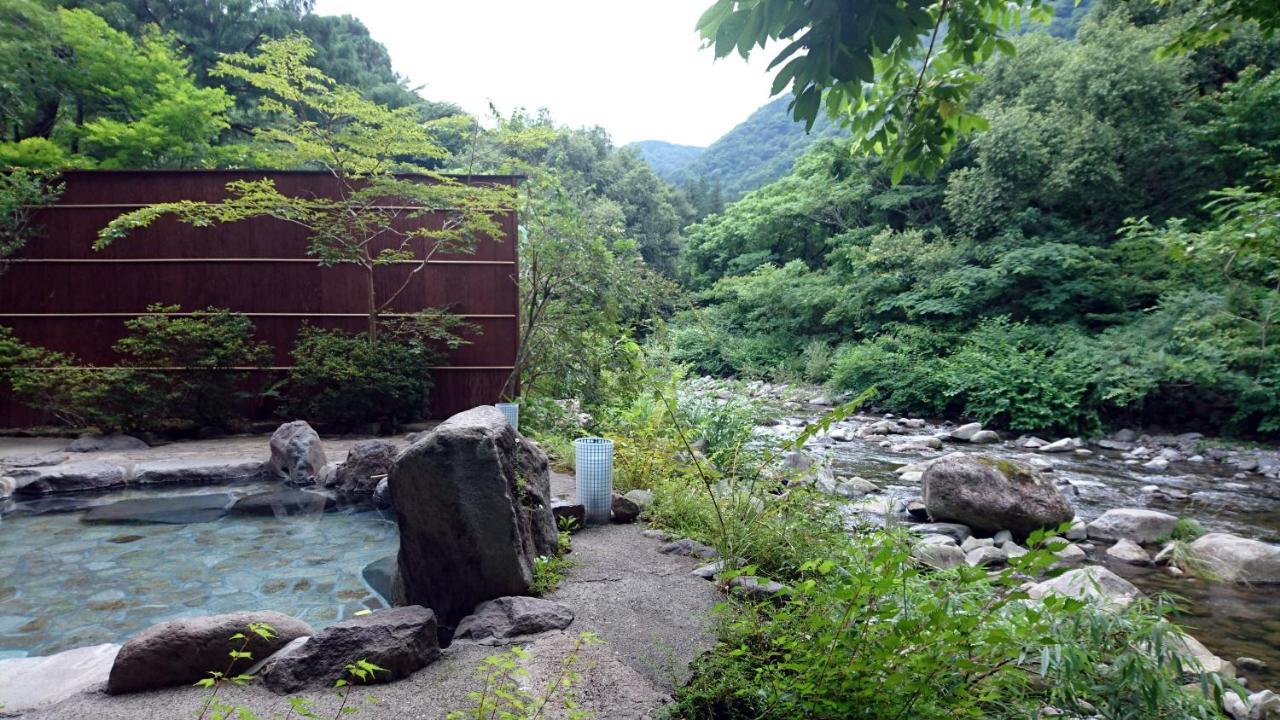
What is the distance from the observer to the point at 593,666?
2.36 metres

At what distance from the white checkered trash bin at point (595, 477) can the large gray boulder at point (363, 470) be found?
2370 millimetres

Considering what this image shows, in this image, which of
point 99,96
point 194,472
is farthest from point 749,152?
point 194,472

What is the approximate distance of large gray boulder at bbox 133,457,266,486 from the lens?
19.3 feet

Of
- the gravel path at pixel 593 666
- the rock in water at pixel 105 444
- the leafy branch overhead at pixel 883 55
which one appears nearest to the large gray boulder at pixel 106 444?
the rock in water at pixel 105 444

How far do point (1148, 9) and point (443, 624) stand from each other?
1548cm

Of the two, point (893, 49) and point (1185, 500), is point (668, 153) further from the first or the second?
point (893, 49)

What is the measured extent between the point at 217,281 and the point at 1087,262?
13.2 meters

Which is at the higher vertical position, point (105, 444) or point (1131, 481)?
point (105, 444)

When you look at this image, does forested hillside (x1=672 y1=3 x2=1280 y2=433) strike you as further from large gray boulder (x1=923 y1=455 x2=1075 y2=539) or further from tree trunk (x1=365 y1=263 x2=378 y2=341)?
tree trunk (x1=365 y1=263 x2=378 y2=341)

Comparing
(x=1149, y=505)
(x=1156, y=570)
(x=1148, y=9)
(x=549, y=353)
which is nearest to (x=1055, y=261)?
(x=1148, y=9)

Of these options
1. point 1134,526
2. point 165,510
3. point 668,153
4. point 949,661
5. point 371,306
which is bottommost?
point 1134,526

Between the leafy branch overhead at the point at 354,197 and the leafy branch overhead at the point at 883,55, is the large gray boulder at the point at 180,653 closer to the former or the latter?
the leafy branch overhead at the point at 883,55

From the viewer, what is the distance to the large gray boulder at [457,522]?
114 inches

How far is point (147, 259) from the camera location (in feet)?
25.9
